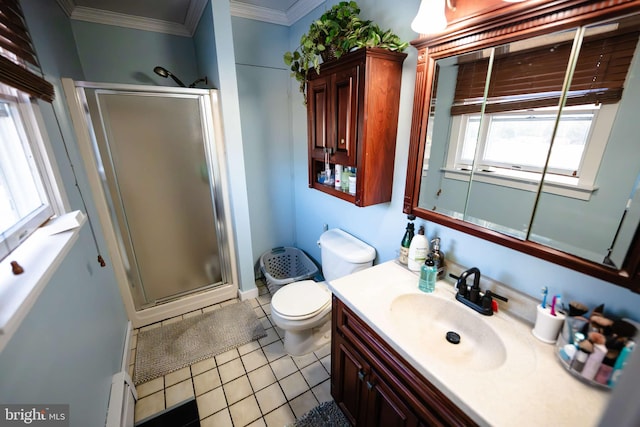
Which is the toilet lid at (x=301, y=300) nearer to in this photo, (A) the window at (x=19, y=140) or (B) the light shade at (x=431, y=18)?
(A) the window at (x=19, y=140)

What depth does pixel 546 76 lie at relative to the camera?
3.00 ft

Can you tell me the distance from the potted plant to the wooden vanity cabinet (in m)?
1.23

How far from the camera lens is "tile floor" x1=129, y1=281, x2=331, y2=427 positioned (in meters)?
1.47

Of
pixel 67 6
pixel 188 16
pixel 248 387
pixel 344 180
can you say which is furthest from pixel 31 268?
pixel 188 16

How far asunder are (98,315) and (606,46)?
2.31 m

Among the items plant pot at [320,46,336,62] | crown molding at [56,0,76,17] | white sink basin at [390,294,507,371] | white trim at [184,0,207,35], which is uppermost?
white trim at [184,0,207,35]

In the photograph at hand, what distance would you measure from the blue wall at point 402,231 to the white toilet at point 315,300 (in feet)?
0.40

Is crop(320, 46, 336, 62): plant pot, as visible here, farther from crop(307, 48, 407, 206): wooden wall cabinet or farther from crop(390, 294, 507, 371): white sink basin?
crop(390, 294, 507, 371): white sink basin

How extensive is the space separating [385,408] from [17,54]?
193 centimetres

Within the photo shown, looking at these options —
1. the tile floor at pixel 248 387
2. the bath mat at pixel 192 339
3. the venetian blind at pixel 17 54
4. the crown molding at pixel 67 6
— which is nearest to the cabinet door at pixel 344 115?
the venetian blind at pixel 17 54

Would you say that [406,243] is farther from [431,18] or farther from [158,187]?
[158,187]

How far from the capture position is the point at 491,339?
995 millimetres

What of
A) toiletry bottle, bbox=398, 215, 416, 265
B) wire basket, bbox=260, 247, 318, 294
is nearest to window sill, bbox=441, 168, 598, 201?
toiletry bottle, bbox=398, 215, 416, 265

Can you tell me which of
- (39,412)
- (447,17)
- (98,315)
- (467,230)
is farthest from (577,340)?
(98,315)
